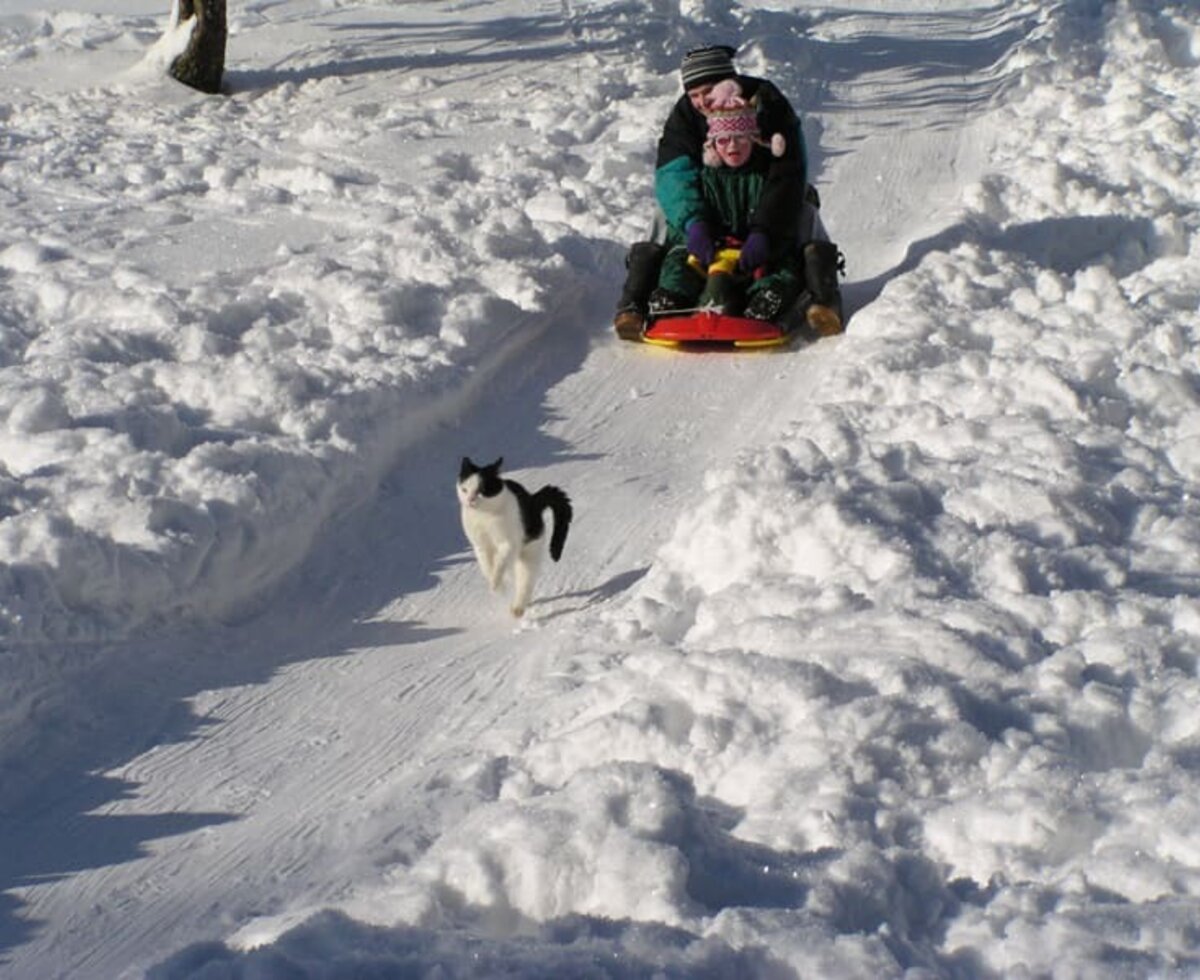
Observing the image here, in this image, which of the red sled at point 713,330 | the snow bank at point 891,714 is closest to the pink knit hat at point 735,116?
the red sled at point 713,330

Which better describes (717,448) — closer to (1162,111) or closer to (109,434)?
(109,434)

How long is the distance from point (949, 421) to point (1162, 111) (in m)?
6.94

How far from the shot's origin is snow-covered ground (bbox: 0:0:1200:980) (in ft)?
12.8

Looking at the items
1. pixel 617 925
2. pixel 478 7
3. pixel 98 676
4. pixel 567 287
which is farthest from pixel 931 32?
pixel 617 925

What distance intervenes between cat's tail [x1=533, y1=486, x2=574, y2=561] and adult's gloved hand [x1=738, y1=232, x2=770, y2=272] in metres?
3.05

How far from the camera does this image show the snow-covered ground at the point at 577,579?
3.90 meters

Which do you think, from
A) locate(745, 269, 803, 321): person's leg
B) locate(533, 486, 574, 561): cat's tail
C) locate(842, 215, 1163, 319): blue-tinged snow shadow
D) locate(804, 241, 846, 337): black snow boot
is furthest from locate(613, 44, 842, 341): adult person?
locate(533, 486, 574, 561): cat's tail

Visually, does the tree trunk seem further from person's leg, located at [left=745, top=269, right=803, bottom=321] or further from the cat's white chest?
the cat's white chest

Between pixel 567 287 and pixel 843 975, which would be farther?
pixel 567 287

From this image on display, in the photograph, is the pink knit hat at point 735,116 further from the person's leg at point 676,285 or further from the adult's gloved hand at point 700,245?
the person's leg at point 676,285

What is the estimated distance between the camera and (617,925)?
3.59m

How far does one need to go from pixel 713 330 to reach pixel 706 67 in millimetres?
1731

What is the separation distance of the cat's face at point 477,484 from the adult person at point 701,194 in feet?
9.86

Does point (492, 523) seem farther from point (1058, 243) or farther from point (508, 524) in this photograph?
point (1058, 243)
